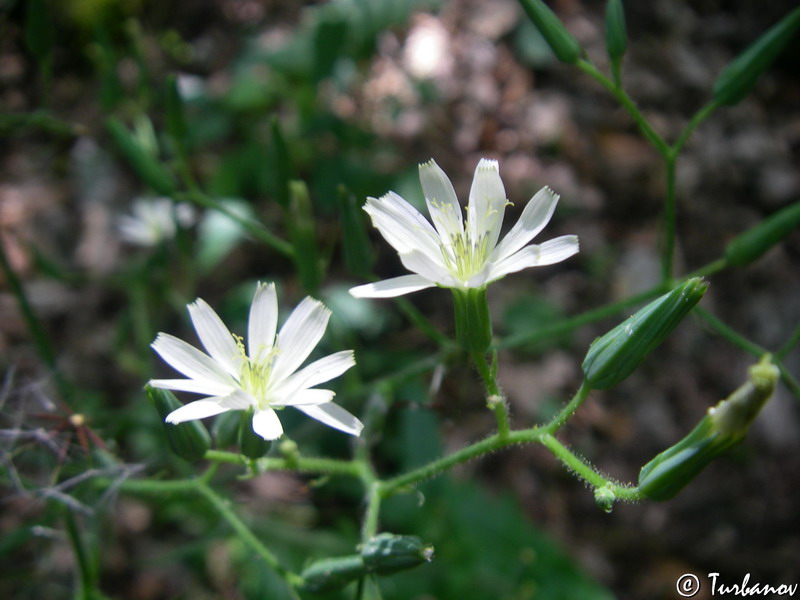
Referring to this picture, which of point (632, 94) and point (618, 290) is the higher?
point (632, 94)

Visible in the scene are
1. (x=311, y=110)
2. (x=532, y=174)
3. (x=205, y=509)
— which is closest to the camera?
(x=205, y=509)

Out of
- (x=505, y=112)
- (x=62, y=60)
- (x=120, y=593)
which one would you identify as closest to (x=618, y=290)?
(x=505, y=112)

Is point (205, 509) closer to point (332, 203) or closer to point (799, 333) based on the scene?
point (332, 203)

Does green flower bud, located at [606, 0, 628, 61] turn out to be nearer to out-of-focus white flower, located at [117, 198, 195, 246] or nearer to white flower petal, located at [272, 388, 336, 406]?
white flower petal, located at [272, 388, 336, 406]

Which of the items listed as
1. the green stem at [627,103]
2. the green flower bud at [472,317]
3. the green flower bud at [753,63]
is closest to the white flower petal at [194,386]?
the green flower bud at [472,317]

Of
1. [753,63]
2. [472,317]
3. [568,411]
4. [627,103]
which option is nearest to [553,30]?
[627,103]

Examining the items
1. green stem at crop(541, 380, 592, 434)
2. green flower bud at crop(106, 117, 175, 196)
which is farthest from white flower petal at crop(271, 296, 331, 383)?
green flower bud at crop(106, 117, 175, 196)

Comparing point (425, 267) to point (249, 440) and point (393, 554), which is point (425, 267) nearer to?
point (249, 440)
